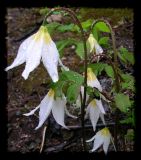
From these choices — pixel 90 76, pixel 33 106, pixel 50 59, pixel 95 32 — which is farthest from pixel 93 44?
pixel 33 106

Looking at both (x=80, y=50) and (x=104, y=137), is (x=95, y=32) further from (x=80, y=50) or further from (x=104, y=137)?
(x=104, y=137)

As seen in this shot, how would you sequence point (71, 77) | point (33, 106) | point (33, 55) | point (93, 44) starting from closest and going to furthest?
point (33, 55)
point (71, 77)
point (93, 44)
point (33, 106)

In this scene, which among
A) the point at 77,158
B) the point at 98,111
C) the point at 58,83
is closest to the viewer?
the point at 58,83

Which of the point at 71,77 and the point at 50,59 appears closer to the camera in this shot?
the point at 50,59
